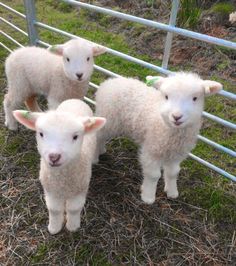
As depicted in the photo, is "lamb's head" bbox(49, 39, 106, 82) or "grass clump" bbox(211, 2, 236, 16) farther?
"grass clump" bbox(211, 2, 236, 16)

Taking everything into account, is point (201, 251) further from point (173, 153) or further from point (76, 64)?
point (76, 64)

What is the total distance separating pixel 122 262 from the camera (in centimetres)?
298

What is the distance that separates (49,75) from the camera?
3941 mm

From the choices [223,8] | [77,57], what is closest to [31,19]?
[77,57]

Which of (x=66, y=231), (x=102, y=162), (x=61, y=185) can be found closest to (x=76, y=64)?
(x=102, y=162)

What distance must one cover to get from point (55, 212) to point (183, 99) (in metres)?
1.32

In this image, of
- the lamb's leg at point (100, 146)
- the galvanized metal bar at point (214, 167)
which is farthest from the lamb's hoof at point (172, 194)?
the lamb's leg at point (100, 146)

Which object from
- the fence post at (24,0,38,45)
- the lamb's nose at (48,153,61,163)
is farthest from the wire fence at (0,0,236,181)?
the lamb's nose at (48,153,61,163)

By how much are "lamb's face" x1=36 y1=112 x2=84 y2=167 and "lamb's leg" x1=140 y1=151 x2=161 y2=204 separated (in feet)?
3.00

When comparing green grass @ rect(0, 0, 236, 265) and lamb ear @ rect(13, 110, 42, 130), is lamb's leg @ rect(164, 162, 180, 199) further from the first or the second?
lamb ear @ rect(13, 110, 42, 130)

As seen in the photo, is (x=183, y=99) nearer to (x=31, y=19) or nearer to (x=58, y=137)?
(x=58, y=137)

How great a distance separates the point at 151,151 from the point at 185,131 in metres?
0.38

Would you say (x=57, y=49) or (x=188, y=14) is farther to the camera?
(x=188, y=14)

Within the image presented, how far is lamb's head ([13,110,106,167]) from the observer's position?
92.8 inches
